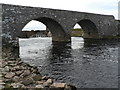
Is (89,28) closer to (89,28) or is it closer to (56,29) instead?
(89,28)

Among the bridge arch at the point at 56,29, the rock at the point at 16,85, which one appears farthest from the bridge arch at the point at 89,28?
the rock at the point at 16,85

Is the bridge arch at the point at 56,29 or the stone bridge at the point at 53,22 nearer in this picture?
the stone bridge at the point at 53,22

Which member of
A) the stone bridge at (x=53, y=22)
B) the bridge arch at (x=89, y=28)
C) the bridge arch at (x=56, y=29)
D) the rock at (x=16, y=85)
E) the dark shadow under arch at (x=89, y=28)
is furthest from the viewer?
the dark shadow under arch at (x=89, y=28)

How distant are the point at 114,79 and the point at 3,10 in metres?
25.4

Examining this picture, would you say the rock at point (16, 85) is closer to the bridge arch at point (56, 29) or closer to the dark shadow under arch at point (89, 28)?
the bridge arch at point (56, 29)

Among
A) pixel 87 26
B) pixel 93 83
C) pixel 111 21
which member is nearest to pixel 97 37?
pixel 87 26

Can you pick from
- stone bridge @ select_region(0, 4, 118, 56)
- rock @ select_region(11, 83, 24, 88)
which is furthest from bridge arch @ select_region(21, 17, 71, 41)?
rock @ select_region(11, 83, 24, 88)

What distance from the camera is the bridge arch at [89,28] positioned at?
5909 centimetres

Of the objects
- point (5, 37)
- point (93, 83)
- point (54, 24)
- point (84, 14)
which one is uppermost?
point (84, 14)

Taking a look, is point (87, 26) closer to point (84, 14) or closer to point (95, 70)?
point (84, 14)

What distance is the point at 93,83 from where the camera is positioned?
13125 mm

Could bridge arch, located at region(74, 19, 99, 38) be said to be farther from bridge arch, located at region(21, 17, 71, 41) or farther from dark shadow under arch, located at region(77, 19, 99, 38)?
bridge arch, located at region(21, 17, 71, 41)

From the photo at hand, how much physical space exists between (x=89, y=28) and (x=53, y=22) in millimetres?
20277

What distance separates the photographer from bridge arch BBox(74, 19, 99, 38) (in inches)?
2327
